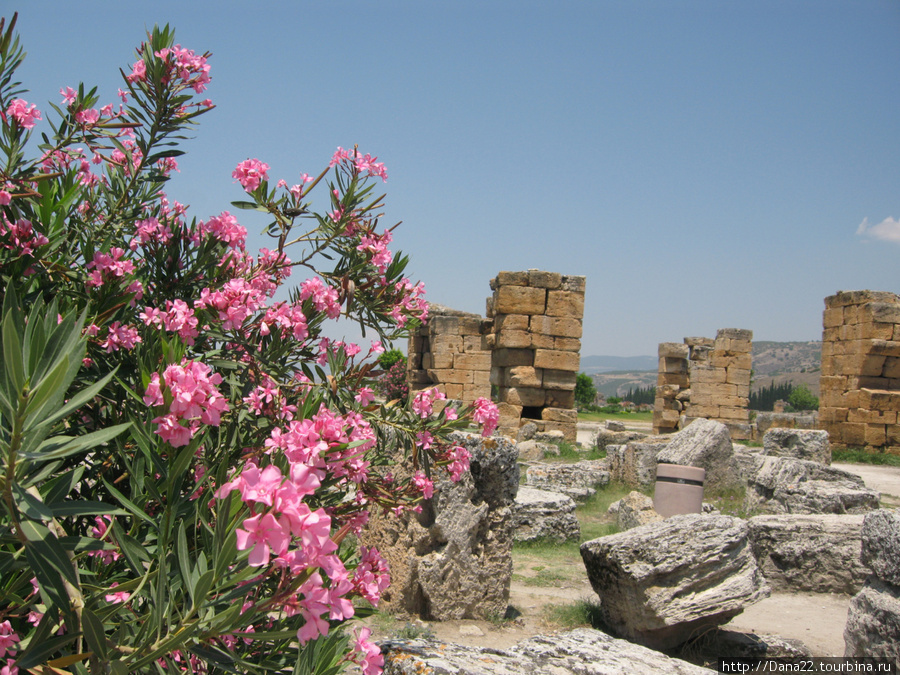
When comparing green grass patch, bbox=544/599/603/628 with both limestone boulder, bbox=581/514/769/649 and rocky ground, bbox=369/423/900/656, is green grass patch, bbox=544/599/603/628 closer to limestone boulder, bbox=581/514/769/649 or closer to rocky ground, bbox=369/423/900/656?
rocky ground, bbox=369/423/900/656

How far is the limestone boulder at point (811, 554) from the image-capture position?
229 inches

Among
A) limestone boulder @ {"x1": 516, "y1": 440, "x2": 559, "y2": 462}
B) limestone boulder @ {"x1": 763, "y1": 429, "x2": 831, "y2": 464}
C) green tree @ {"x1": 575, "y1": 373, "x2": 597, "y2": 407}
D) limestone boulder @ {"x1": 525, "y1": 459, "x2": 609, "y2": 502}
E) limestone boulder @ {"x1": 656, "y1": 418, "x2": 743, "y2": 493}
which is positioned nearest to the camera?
Answer: limestone boulder @ {"x1": 525, "y1": 459, "x2": 609, "y2": 502}

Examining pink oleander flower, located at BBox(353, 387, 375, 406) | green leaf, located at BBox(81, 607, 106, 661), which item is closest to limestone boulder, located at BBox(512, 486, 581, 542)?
pink oleander flower, located at BBox(353, 387, 375, 406)

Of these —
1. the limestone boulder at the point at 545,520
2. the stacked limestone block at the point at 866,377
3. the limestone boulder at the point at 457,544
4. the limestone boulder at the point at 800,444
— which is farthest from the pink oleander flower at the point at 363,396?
the stacked limestone block at the point at 866,377

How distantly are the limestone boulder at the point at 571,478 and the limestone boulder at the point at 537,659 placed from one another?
19.8 feet

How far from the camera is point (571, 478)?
10.2 m

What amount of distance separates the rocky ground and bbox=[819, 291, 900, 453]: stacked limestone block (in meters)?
11.8

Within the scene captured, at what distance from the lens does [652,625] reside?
431cm

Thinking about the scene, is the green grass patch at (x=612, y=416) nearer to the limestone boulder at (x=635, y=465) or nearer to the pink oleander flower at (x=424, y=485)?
the limestone boulder at (x=635, y=465)

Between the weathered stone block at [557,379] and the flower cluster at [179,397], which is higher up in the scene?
the flower cluster at [179,397]

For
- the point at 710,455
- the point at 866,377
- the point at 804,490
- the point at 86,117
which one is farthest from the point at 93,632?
the point at 866,377

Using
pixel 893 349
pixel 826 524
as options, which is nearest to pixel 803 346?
pixel 893 349

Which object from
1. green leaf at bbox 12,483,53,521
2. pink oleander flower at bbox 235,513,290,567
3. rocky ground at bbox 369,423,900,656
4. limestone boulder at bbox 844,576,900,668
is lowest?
rocky ground at bbox 369,423,900,656

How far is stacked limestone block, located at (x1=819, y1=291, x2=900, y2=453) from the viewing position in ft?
50.4
